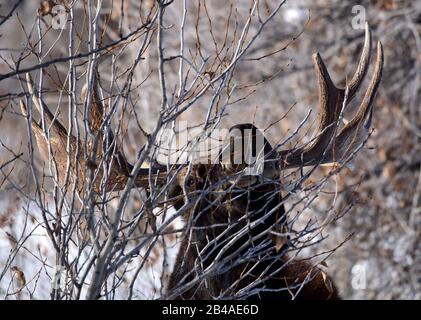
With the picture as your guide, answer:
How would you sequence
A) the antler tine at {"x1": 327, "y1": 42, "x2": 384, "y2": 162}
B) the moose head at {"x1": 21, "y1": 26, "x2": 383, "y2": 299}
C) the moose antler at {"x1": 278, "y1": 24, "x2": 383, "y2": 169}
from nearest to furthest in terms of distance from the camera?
the moose head at {"x1": 21, "y1": 26, "x2": 383, "y2": 299}, the moose antler at {"x1": 278, "y1": 24, "x2": 383, "y2": 169}, the antler tine at {"x1": 327, "y1": 42, "x2": 384, "y2": 162}

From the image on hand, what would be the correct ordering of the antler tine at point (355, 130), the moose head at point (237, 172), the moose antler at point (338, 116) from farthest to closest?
the antler tine at point (355, 130) → the moose antler at point (338, 116) → the moose head at point (237, 172)

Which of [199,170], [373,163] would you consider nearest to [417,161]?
[373,163]

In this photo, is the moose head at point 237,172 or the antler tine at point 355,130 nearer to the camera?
the moose head at point 237,172

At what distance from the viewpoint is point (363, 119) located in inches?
207

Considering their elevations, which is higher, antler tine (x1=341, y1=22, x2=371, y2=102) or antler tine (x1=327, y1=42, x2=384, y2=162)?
antler tine (x1=341, y1=22, x2=371, y2=102)

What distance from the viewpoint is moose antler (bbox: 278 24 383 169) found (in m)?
5.08

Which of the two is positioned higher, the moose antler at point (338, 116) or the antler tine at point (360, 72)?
the antler tine at point (360, 72)

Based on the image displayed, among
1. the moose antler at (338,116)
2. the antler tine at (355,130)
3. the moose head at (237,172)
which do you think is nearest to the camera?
the moose head at (237,172)

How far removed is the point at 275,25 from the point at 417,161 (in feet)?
7.19

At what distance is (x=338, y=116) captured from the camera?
5.25 meters

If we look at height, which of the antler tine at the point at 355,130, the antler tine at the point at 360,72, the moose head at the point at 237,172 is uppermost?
the antler tine at the point at 360,72

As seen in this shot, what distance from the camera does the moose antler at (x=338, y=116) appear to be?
5.08m

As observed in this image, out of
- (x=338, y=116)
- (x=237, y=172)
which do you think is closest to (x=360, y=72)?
(x=338, y=116)
